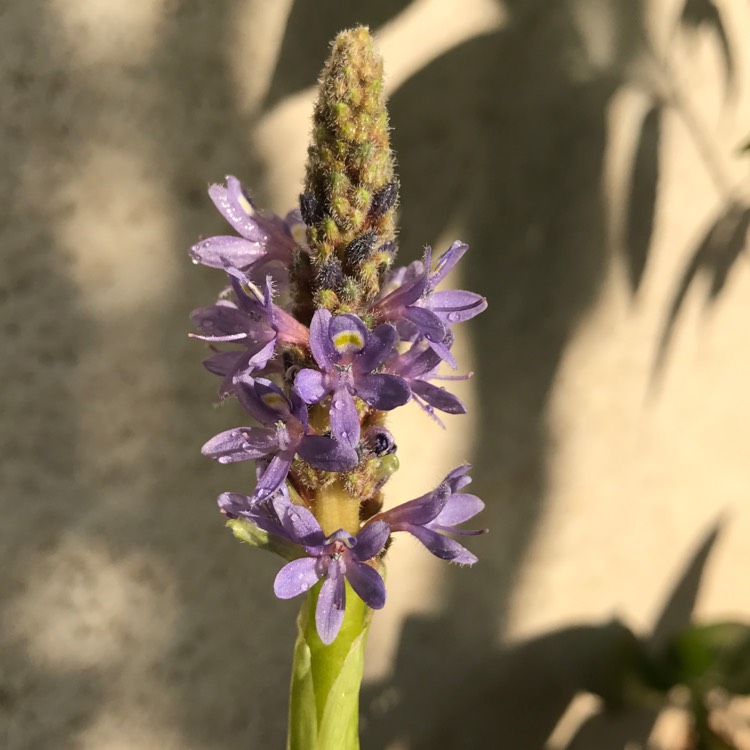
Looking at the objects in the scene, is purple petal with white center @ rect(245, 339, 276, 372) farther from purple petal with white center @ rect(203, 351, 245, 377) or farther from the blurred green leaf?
the blurred green leaf

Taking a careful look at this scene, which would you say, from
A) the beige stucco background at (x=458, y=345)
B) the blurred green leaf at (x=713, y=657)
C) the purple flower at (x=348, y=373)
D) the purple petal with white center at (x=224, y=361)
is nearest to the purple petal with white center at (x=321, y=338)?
the purple flower at (x=348, y=373)

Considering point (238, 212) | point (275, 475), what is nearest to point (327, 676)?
point (275, 475)

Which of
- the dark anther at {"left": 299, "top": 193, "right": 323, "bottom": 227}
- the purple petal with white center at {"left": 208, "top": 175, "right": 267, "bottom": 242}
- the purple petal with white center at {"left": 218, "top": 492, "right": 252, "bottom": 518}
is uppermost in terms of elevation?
the purple petal with white center at {"left": 208, "top": 175, "right": 267, "bottom": 242}

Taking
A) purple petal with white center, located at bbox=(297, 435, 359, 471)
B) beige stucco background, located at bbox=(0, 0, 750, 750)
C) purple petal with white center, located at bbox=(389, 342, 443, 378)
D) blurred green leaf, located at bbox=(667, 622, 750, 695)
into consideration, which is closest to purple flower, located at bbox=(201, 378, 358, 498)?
purple petal with white center, located at bbox=(297, 435, 359, 471)

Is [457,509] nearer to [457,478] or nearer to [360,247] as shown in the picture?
[457,478]

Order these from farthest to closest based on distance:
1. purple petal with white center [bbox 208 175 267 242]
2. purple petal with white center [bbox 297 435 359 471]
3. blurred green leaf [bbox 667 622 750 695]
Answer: blurred green leaf [bbox 667 622 750 695] < purple petal with white center [bbox 208 175 267 242] < purple petal with white center [bbox 297 435 359 471]

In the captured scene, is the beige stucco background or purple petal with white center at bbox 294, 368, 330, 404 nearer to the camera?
purple petal with white center at bbox 294, 368, 330, 404

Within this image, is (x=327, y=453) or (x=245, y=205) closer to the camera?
(x=327, y=453)

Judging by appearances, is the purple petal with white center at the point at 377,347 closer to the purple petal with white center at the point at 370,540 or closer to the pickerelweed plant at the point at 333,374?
the pickerelweed plant at the point at 333,374
